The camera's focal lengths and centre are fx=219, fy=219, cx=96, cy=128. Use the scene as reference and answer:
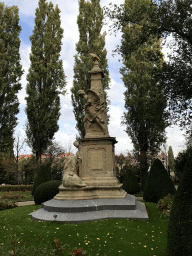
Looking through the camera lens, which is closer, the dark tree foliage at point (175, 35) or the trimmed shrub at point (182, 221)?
the trimmed shrub at point (182, 221)

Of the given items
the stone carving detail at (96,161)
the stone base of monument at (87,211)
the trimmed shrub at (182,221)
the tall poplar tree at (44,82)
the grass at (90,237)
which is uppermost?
the tall poplar tree at (44,82)

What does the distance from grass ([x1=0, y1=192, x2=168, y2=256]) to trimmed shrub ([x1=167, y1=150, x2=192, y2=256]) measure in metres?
1.41

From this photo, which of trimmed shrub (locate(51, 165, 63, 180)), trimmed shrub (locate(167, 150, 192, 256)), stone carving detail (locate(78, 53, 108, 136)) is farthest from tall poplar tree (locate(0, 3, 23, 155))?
trimmed shrub (locate(167, 150, 192, 256))

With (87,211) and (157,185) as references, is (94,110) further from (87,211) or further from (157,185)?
(157,185)

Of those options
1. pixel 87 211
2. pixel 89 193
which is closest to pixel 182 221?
pixel 87 211

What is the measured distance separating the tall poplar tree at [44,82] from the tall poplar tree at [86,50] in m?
2.48

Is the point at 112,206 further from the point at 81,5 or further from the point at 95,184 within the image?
the point at 81,5

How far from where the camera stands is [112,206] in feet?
26.0

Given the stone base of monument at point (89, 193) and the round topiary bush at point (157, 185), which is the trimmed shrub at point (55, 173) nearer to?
the round topiary bush at point (157, 185)

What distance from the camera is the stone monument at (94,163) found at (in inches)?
345

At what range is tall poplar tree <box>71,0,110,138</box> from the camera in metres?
23.1

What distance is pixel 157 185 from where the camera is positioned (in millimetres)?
11625

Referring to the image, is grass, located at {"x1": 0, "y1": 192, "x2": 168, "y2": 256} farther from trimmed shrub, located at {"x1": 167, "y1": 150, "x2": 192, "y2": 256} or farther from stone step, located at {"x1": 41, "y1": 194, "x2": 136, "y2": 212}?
trimmed shrub, located at {"x1": 167, "y1": 150, "x2": 192, "y2": 256}

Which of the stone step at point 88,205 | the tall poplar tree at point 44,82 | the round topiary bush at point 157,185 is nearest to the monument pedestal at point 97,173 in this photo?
the stone step at point 88,205
